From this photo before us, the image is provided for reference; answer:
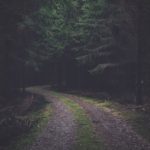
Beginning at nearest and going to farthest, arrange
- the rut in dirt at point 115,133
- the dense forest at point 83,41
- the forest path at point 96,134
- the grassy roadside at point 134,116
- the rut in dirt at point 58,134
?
the rut in dirt at point 115,133, the forest path at point 96,134, the rut in dirt at point 58,134, the grassy roadside at point 134,116, the dense forest at point 83,41

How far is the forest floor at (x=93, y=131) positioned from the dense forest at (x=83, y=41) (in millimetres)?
5437

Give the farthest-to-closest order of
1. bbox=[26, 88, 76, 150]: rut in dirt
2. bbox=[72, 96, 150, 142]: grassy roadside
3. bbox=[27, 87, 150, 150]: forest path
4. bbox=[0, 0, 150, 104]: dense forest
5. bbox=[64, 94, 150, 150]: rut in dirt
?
1. bbox=[0, 0, 150, 104]: dense forest
2. bbox=[72, 96, 150, 142]: grassy roadside
3. bbox=[26, 88, 76, 150]: rut in dirt
4. bbox=[27, 87, 150, 150]: forest path
5. bbox=[64, 94, 150, 150]: rut in dirt

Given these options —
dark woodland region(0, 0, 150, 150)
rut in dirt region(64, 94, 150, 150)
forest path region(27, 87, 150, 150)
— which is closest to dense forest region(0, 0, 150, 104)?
dark woodland region(0, 0, 150, 150)

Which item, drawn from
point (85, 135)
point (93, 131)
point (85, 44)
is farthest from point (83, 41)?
point (85, 135)

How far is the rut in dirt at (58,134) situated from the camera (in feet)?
52.5

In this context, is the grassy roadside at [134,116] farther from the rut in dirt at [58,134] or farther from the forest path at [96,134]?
the rut in dirt at [58,134]

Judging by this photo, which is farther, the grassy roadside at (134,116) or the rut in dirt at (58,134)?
the grassy roadside at (134,116)

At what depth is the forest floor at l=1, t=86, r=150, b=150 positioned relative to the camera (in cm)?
1582

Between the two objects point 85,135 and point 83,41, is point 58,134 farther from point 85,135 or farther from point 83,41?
point 83,41

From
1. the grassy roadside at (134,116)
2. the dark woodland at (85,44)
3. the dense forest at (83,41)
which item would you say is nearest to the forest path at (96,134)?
the grassy roadside at (134,116)

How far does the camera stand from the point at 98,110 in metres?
26.1

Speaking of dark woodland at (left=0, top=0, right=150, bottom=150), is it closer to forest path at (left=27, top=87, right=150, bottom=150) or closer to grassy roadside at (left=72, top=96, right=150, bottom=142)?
grassy roadside at (left=72, top=96, right=150, bottom=142)

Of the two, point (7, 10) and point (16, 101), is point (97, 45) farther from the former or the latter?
point (7, 10)

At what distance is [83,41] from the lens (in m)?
42.7
